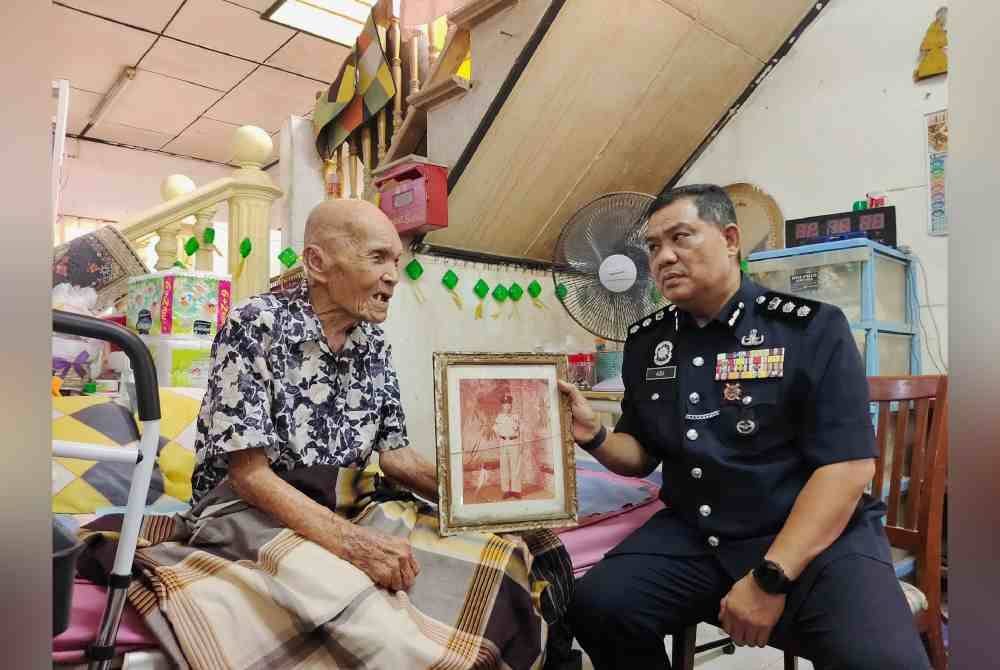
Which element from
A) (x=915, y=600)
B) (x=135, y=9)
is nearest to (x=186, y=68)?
(x=135, y=9)

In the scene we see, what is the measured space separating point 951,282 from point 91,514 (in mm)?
2133

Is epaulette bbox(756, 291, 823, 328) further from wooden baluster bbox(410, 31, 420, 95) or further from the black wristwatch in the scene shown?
wooden baluster bbox(410, 31, 420, 95)

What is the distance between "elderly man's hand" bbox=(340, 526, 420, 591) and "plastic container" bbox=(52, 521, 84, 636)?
72 cm

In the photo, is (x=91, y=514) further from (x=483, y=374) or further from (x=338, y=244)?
(x=483, y=374)

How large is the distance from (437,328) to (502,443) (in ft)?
5.21

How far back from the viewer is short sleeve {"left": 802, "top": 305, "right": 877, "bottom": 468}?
4.40ft

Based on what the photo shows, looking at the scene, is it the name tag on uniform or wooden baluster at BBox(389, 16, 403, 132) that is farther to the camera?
wooden baluster at BBox(389, 16, 403, 132)

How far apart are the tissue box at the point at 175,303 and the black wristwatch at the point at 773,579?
219 cm

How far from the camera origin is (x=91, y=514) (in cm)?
185

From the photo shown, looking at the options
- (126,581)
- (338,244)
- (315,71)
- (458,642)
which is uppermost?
(315,71)

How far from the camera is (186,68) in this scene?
5.24m

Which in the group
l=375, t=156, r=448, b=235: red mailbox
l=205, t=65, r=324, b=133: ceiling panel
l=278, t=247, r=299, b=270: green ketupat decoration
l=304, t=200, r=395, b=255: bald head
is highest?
l=205, t=65, r=324, b=133: ceiling panel

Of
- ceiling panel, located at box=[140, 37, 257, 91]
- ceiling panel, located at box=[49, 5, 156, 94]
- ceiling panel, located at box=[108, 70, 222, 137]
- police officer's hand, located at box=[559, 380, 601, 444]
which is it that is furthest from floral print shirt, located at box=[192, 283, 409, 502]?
ceiling panel, located at box=[108, 70, 222, 137]
